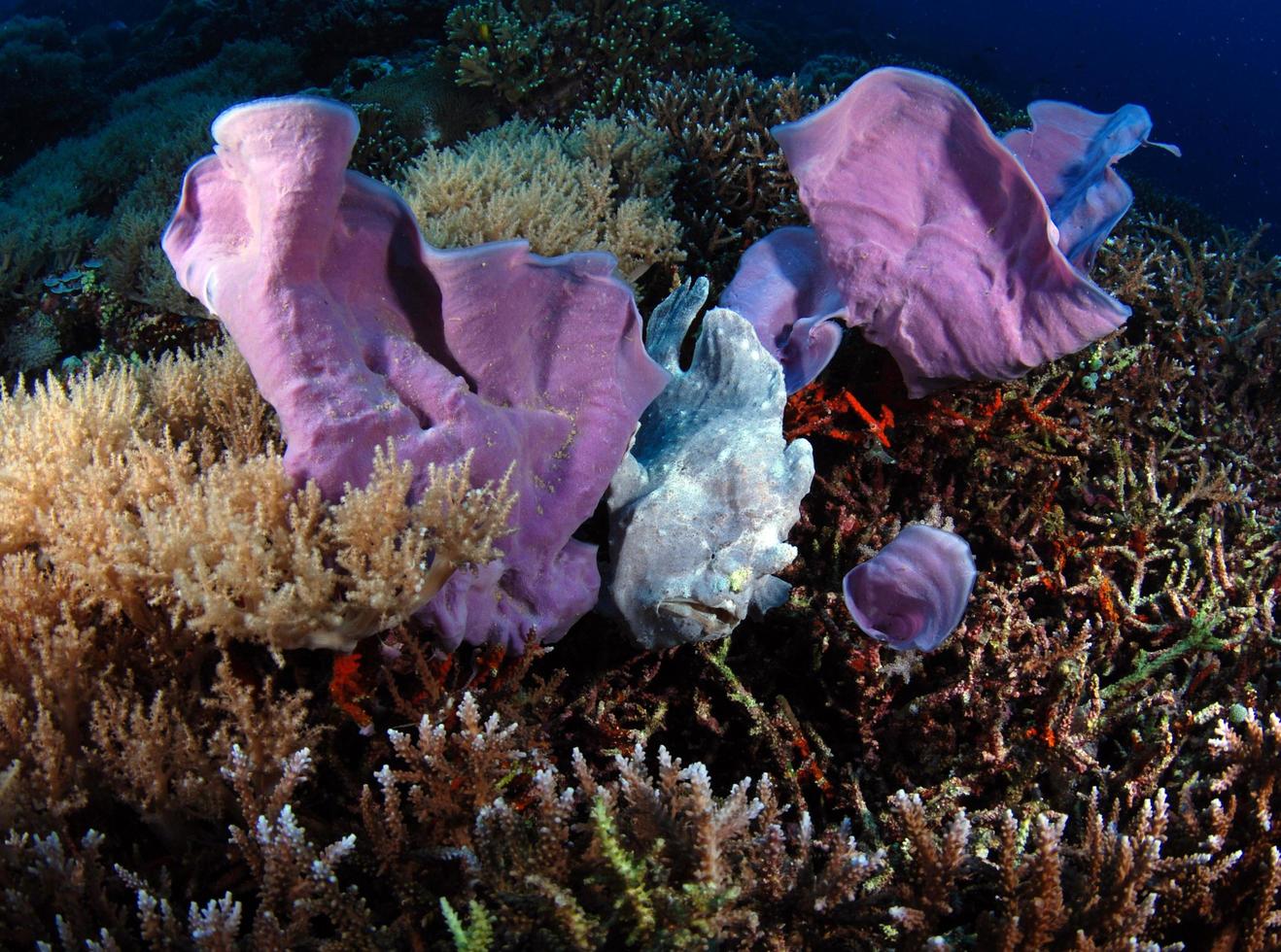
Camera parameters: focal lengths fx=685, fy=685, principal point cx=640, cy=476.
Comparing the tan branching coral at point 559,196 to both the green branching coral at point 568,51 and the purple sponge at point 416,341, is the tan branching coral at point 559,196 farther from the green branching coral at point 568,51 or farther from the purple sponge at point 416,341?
the green branching coral at point 568,51

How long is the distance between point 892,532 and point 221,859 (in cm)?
273

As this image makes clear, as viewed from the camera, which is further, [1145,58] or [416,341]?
[1145,58]

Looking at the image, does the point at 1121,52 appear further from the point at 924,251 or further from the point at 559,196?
the point at 924,251

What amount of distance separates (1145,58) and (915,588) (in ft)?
230

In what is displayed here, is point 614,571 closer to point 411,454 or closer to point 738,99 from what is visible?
point 411,454

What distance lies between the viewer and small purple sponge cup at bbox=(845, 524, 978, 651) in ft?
7.20

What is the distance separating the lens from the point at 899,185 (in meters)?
2.78

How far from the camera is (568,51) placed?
7.28m

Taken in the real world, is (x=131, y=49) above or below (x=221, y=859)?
above

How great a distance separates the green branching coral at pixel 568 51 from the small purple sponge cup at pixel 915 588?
5.64 metres

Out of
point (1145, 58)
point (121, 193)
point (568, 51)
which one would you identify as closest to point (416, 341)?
point (121, 193)

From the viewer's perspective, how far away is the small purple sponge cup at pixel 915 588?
7.20ft

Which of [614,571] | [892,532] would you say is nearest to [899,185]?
[892,532]

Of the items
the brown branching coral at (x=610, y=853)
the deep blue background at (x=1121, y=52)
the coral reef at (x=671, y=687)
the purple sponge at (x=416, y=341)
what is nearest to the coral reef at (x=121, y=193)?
the coral reef at (x=671, y=687)
